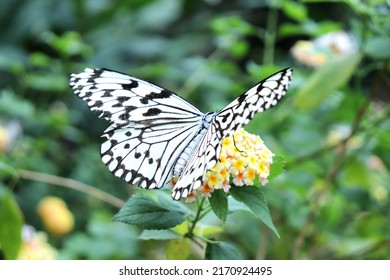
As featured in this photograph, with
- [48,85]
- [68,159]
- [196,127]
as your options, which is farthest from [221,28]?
[68,159]

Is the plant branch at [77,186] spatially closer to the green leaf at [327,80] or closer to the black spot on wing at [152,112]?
the black spot on wing at [152,112]

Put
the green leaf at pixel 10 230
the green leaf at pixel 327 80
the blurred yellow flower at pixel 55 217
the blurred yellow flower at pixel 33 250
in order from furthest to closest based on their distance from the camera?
the blurred yellow flower at pixel 55 217
the blurred yellow flower at pixel 33 250
the green leaf at pixel 327 80
the green leaf at pixel 10 230

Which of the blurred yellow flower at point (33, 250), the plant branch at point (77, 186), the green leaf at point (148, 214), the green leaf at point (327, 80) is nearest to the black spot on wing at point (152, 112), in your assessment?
the green leaf at point (148, 214)

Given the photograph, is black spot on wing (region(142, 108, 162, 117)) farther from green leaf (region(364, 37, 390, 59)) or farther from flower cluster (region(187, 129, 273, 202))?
green leaf (region(364, 37, 390, 59))

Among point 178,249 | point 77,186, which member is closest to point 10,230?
point 77,186

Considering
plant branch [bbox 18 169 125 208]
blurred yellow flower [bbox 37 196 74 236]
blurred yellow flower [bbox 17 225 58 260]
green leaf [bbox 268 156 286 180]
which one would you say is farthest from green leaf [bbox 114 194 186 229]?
blurred yellow flower [bbox 37 196 74 236]
